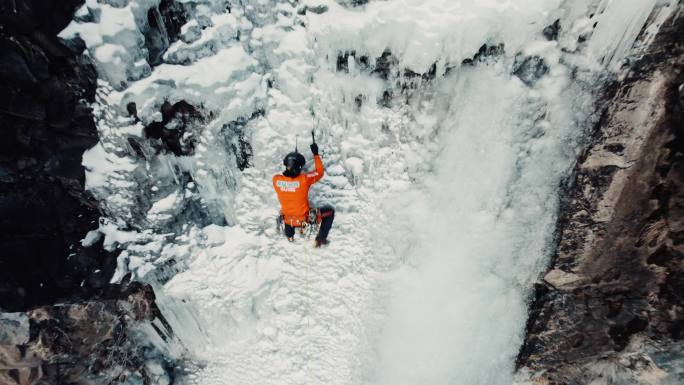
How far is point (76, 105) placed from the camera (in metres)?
3.07

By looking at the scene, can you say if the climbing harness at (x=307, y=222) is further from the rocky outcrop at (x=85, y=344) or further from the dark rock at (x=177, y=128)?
the rocky outcrop at (x=85, y=344)

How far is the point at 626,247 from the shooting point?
351 cm

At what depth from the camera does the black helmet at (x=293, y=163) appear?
9.93 ft

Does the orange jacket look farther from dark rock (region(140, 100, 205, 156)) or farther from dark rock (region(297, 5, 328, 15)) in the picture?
dark rock (region(297, 5, 328, 15))

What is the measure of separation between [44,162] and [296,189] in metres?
2.22

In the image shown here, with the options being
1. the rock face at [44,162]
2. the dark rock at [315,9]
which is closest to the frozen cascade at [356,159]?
the dark rock at [315,9]

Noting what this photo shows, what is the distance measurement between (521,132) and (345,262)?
213 centimetres

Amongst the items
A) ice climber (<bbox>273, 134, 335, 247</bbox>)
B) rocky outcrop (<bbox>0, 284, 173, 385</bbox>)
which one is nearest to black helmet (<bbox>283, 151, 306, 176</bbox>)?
ice climber (<bbox>273, 134, 335, 247</bbox>)

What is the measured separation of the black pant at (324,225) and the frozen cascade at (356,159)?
9 cm

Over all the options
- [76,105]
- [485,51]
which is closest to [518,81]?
[485,51]

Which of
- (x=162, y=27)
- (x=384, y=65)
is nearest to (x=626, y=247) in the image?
(x=384, y=65)

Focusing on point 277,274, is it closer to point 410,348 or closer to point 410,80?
point 410,348

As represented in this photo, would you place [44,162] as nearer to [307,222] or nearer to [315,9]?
[307,222]

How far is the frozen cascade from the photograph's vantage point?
9.39 feet
